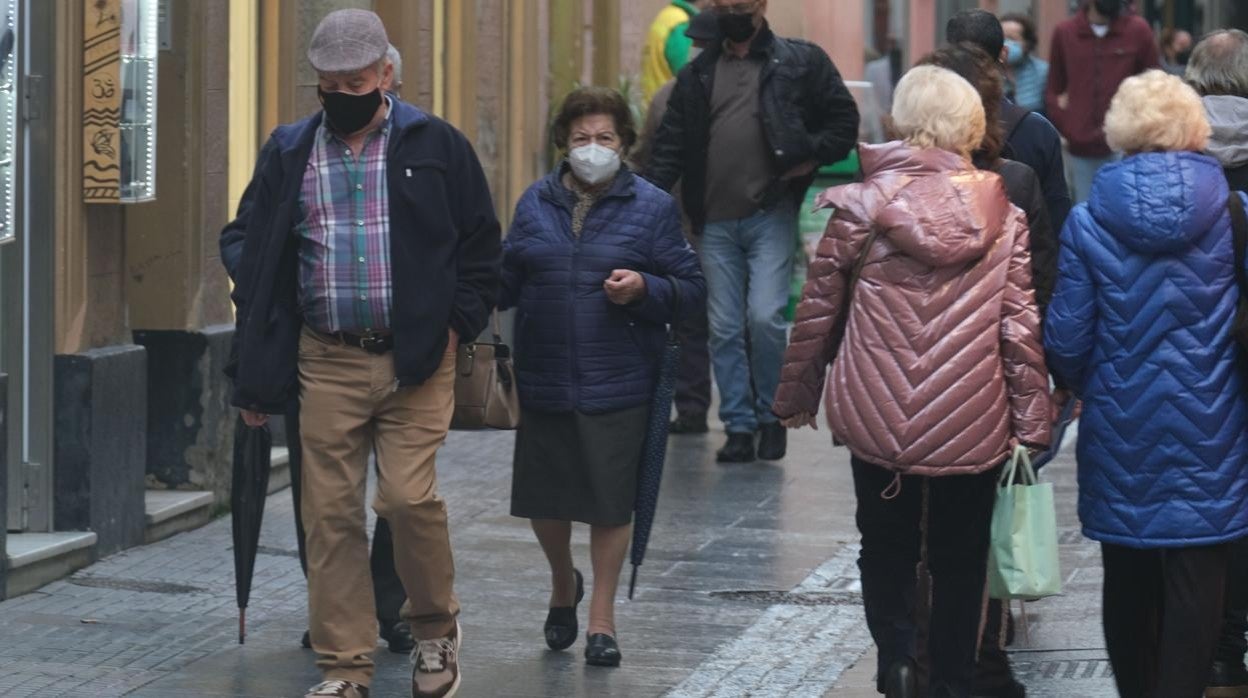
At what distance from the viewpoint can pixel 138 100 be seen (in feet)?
30.7

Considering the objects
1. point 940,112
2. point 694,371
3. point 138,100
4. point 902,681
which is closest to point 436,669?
point 902,681

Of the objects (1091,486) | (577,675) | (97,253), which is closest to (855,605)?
(577,675)

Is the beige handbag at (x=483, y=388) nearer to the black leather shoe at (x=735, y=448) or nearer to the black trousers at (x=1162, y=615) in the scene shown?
the black trousers at (x=1162, y=615)

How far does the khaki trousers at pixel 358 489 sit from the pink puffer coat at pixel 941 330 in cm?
113

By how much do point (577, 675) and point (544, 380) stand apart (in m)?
0.87

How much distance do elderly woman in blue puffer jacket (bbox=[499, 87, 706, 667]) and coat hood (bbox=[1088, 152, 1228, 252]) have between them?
1687 millimetres

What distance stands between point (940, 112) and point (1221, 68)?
1176 millimetres

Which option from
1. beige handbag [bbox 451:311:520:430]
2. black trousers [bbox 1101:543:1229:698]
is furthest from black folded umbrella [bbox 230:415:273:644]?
black trousers [bbox 1101:543:1229:698]

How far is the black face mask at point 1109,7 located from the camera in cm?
1683

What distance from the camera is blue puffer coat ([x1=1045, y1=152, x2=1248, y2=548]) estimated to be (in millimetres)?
6266

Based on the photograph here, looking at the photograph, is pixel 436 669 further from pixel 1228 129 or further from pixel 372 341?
pixel 1228 129

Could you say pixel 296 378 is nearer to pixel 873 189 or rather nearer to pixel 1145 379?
pixel 873 189

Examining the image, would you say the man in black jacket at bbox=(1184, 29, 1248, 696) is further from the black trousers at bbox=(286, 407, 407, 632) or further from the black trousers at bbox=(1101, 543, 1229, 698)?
the black trousers at bbox=(286, 407, 407, 632)

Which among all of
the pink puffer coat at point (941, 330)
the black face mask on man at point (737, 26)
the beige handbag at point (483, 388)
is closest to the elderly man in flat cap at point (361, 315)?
the beige handbag at point (483, 388)
